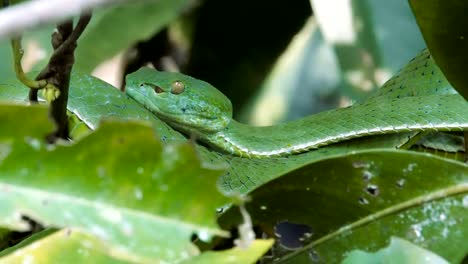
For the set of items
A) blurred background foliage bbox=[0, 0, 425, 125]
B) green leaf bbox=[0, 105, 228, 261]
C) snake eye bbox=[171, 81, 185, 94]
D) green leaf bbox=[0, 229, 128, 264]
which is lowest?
blurred background foliage bbox=[0, 0, 425, 125]

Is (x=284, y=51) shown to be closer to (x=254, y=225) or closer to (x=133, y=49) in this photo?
(x=133, y=49)

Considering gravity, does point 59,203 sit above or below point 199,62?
above

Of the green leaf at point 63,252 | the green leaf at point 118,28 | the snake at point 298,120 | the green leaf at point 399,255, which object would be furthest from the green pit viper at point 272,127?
the green leaf at point 63,252

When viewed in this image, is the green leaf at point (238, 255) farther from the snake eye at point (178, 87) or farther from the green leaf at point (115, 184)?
the snake eye at point (178, 87)

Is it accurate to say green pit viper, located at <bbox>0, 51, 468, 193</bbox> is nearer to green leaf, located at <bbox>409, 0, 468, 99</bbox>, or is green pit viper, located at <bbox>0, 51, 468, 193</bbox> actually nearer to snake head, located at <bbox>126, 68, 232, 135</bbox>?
snake head, located at <bbox>126, 68, 232, 135</bbox>

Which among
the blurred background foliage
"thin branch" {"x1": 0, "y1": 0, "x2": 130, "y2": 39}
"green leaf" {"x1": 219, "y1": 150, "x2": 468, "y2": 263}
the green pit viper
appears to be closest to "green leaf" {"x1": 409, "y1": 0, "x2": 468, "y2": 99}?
"green leaf" {"x1": 219, "y1": 150, "x2": 468, "y2": 263}

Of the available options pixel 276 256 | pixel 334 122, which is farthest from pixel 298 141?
pixel 276 256
